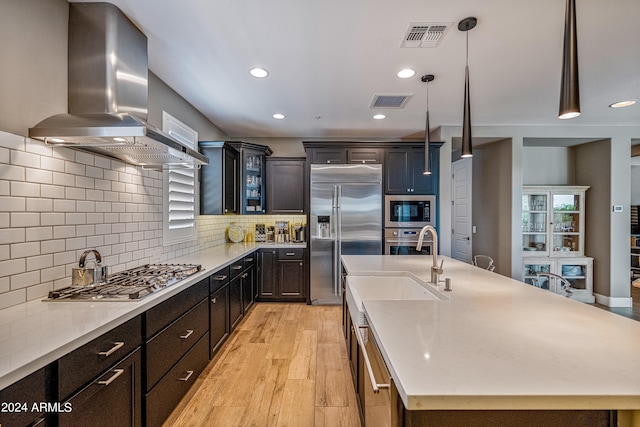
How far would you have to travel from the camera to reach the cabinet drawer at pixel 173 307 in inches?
66.3

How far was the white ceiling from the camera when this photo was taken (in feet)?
6.21

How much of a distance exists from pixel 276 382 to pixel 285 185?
2.96m

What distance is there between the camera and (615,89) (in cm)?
313

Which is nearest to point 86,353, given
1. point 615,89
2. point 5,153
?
point 5,153

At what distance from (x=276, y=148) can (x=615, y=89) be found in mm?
4361

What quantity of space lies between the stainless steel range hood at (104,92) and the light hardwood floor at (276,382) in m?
1.80

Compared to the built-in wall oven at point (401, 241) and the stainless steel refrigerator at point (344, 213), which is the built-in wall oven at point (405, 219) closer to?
the built-in wall oven at point (401, 241)

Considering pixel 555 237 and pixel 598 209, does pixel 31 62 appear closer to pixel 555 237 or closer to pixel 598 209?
pixel 555 237

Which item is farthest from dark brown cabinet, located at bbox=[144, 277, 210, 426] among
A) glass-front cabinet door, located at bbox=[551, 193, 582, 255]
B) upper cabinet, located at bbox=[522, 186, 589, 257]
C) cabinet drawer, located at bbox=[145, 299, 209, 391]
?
glass-front cabinet door, located at bbox=[551, 193, 582, 255]

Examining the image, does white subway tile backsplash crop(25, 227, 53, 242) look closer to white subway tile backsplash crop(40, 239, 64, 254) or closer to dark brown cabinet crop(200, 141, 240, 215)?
white subway tile backsplash crop(40, 239, 64, 254)

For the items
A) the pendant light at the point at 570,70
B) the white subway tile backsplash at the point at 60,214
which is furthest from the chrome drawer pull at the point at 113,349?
the pendant light at the point at 570,70

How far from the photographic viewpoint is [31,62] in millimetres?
1601

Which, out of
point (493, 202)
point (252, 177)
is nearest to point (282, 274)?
point (252, 177)

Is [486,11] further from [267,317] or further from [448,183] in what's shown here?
[267,317]
